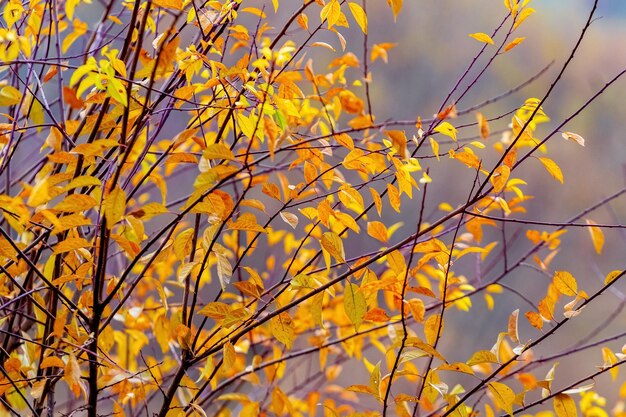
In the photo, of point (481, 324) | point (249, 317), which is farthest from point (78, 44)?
point (249, 317)

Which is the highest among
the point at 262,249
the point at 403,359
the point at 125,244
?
the point at 262,249

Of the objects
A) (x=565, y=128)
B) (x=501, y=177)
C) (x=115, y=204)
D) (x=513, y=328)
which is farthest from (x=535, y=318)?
(x=565, y=128)

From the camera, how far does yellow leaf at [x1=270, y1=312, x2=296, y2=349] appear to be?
67 centimetres

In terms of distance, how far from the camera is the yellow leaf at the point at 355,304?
2.06 ft

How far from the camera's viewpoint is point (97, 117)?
2.15 ft

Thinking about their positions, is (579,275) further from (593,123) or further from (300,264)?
(300,264)

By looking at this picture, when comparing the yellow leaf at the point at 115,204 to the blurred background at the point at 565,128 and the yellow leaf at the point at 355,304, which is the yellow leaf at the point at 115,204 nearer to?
the yellow leaf at the point at 355,304

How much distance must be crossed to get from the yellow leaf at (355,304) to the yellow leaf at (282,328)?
7 centimetres

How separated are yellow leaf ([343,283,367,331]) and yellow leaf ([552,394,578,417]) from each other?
0.21m

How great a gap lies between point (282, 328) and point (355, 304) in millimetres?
88

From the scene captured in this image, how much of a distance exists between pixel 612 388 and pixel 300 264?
161cm

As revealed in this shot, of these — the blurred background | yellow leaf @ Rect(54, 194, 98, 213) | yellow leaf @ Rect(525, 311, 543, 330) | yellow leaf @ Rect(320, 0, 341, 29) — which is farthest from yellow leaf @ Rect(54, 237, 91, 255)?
the blurred background

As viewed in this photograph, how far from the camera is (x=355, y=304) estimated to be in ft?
2.06

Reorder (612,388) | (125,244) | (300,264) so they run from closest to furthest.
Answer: (125,244) → (300,264) → (612,388)
